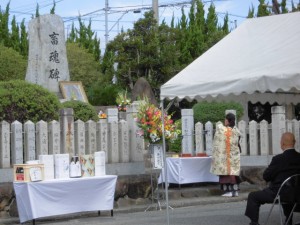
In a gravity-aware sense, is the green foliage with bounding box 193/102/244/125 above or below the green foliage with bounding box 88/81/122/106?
below

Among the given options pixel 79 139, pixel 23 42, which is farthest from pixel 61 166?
pixel 23 42

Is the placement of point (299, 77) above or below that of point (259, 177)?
above

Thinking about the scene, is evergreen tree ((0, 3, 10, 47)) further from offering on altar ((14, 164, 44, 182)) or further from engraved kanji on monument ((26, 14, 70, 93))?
offering on altar ((14, 164, 44, 182))

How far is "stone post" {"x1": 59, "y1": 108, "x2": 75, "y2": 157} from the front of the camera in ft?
47.2

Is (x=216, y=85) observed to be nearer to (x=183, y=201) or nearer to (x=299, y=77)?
(x=299, y=77)

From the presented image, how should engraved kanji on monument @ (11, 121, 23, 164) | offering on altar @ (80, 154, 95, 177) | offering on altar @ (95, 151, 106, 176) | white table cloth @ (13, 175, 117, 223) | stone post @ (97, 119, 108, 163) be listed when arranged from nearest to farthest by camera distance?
white table cloth @ (13, 175, 117, 223)
offering on altar @ (80, 154, 95, 177)
offering on altar @ (95, 151, 106, 176)
engraved kanji on monument @ (11, 121, 23, 164)
stone post @ (97, 119, 108, 163)

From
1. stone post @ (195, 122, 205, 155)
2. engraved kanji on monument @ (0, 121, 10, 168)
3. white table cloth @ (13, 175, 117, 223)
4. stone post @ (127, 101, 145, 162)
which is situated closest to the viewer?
white table cloth @ (13, 175, 117, 223)

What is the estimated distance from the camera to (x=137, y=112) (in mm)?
14703

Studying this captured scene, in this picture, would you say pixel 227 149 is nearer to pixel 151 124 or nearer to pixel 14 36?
pixel 151 124

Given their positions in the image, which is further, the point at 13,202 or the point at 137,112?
the point at 137,112

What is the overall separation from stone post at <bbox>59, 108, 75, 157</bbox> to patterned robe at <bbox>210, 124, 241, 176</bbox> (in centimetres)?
345

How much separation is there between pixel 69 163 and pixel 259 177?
667 centimetres

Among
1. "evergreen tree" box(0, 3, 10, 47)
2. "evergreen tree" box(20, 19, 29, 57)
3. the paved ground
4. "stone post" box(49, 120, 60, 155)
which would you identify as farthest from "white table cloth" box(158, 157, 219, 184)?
"evergreen tree" box(0, 3, 10, 47)

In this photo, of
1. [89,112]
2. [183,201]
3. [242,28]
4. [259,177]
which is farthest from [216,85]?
[89,112]
